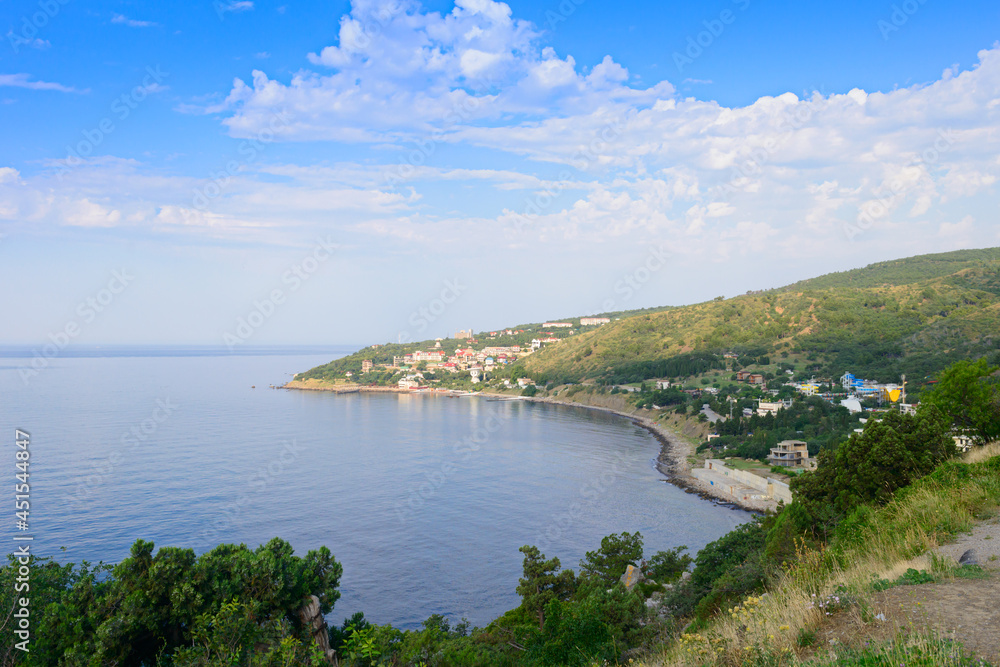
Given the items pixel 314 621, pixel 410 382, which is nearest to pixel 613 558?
pixel 314 621

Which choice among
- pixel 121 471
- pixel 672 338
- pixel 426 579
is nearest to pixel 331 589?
pixel 426 579

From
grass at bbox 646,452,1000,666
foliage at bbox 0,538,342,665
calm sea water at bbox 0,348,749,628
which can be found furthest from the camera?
calm sea water at bbox 0,348,749,628

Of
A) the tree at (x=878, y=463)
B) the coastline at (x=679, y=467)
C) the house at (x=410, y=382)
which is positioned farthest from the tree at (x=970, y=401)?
the house at (x=410, y=382)

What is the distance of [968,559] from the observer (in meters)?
4.29

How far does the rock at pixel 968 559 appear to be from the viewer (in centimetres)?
419

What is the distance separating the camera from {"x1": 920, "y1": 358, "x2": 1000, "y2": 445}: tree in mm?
12398

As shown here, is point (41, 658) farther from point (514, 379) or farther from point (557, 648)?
point (514, 379)

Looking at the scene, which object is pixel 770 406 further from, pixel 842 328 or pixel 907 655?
pixel 907 655

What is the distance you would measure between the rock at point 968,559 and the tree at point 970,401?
970 cm

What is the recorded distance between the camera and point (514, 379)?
8612 cm

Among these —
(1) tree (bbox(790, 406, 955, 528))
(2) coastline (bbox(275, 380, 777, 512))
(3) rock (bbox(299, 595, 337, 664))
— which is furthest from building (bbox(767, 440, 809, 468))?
(3) rock (bbox(299, 595, 337, 664))

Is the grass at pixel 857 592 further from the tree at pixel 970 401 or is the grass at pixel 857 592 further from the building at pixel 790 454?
the building at pixel 790 454

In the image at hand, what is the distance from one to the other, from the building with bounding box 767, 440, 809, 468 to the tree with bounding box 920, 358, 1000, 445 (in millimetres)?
19814

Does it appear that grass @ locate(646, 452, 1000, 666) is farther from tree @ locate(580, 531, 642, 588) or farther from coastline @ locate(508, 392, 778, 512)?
coastline @ locate(508, 392, 778, 512)
